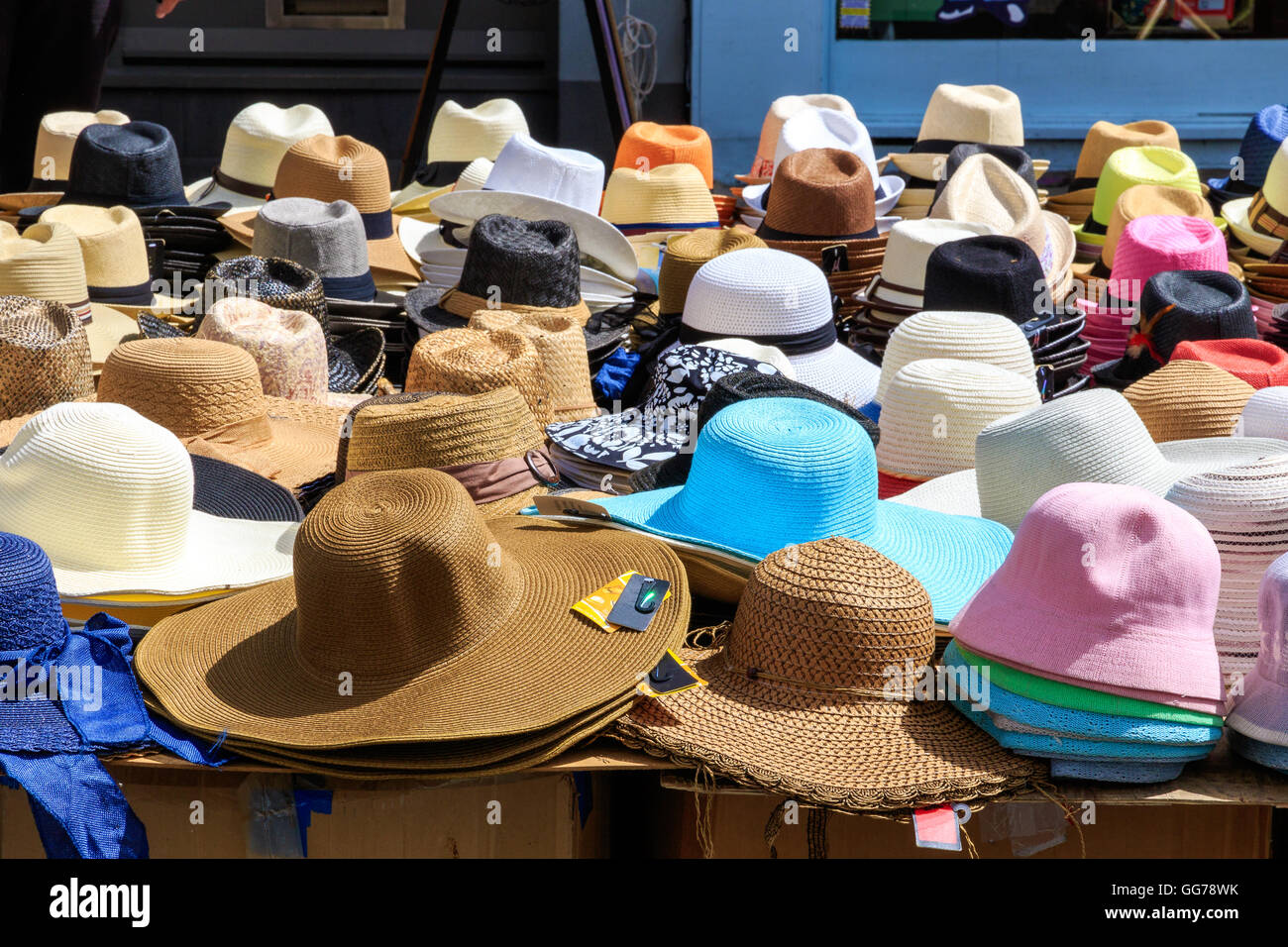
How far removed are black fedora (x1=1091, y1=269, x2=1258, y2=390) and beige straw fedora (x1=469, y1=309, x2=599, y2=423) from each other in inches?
60.7

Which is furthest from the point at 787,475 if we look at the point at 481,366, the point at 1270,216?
the point at 1270,216

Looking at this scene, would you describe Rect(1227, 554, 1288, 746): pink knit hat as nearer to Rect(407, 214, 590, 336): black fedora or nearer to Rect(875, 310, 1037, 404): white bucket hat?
Rect(875, 310, 1037, 404): white bucket hat

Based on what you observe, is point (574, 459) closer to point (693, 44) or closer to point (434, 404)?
point (434, 404)

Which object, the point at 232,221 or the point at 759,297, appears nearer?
the point at 759,297

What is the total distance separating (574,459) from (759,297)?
908 millimetres

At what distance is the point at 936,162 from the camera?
6172 millimetres

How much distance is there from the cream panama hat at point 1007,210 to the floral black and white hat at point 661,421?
5.64 ft

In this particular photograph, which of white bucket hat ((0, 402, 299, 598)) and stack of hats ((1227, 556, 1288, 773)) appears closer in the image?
stack of hats ((1227, 556, 1288, 773))

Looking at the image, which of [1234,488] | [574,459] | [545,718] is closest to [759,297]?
[574,459]

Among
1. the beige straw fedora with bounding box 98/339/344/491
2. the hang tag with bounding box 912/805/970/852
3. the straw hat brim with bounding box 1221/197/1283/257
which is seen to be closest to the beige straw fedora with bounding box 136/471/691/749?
the hang tag with bounding box 912/805/970/852

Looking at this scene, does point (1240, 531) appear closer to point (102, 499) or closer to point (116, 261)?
point (102, 499)

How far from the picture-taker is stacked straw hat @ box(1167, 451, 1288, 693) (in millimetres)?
2426

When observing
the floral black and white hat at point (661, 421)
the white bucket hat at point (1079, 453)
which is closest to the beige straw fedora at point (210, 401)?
the floral black and white hat at point (661, 421)

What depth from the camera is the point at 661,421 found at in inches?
135
